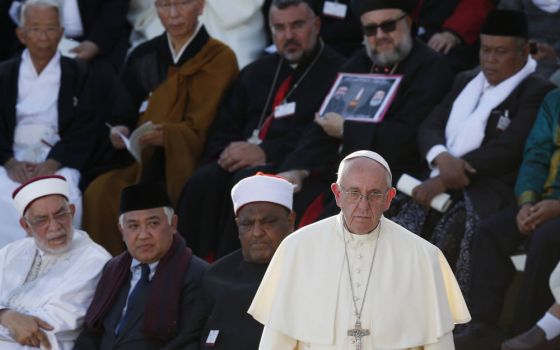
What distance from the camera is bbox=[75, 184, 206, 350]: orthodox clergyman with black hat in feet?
23.0

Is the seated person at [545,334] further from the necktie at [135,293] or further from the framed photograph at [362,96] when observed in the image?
the necktie at [135,293]

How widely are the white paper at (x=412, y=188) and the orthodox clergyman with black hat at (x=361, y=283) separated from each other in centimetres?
197

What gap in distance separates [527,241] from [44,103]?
356 centimetres

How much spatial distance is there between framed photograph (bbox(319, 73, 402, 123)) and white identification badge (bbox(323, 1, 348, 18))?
113cm

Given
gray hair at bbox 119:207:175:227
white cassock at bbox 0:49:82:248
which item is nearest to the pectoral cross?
gray hair at bbox 119:207:175:227

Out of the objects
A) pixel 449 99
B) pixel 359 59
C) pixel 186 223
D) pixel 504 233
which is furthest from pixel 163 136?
pixel 504 233

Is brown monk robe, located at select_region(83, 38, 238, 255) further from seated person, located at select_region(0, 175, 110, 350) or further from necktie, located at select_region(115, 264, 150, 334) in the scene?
necktie, located at select_region(115, 264, 150, 334)

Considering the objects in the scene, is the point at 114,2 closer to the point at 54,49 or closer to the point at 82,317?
the point at 54,49

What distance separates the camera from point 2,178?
917cm

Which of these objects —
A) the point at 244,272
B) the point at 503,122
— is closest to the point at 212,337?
the point at 244,272

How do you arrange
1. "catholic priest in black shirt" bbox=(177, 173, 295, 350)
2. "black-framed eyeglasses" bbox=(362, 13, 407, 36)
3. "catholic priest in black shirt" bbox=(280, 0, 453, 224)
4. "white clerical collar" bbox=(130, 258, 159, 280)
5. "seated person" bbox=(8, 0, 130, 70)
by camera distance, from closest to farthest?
"catholic priest in black shirt" bbox=(177, 173, 295, 350) < "white clerical collar" bbox=(130, 258, 159, 280) < "catholic priest in black shirt" bbox=(280, 0, 453, 224) < "black-framed eyeglasses" bbox=(362, 13, 407, 36) < "seated person" bbox=(8, 0, 130, 70)

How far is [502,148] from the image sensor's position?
7.80 m

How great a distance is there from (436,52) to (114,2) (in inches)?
114

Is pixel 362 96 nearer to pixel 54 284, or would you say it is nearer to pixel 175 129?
pixel 175 129
